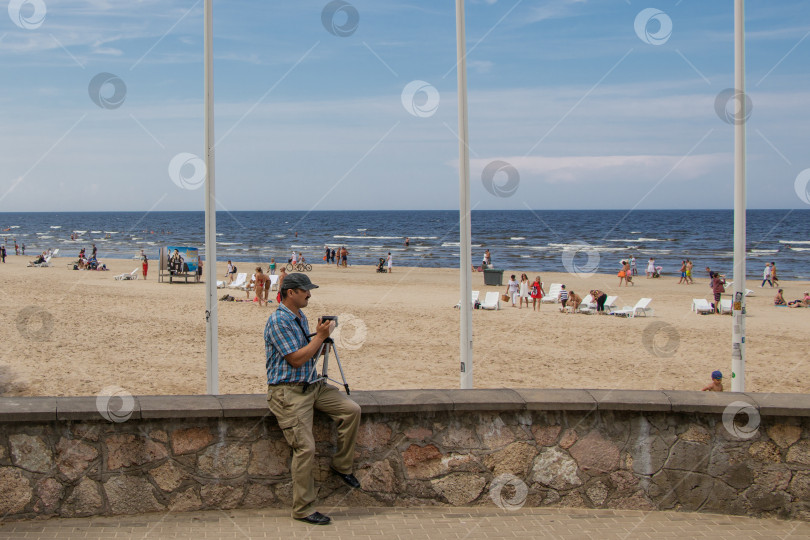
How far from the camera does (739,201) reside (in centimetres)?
957

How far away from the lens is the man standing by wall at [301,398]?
4930mm

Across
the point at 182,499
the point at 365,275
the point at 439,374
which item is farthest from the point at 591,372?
the point at 365,275

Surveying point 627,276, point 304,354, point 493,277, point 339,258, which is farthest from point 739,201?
point 339,258

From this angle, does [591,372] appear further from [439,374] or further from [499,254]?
[499,254]

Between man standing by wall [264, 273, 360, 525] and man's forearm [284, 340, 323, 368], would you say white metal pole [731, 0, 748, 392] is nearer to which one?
man standing by wall [264, 273, 360, 525]

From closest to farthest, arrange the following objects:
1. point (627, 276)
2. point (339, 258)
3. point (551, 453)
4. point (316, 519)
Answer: point (316, 519) < point (551, 453) < point (627, 276) < point (339, 258)

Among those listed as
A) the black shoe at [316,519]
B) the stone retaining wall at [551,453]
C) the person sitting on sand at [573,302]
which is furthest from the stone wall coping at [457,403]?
the person sitting on sand at [573,302]

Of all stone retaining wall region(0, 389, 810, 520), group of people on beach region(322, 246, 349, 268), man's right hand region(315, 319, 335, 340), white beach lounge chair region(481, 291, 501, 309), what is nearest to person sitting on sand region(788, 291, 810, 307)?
white beach lounge chair region(481, 291, 501, 309)

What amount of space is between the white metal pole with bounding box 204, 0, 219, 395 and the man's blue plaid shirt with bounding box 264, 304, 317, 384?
12.8 ft

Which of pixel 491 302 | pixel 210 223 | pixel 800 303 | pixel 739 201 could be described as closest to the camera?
pixel 210 223

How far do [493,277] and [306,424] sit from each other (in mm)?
33212

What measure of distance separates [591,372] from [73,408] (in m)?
14.7

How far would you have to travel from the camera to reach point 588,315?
2712cm

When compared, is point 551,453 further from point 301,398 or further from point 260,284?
point 260,284
